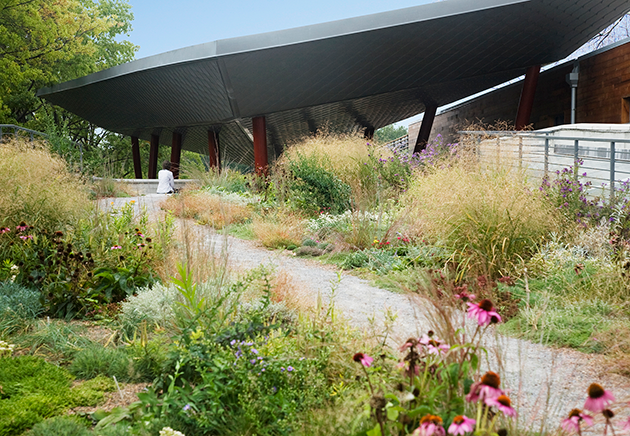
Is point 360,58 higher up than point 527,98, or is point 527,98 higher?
point 360,58

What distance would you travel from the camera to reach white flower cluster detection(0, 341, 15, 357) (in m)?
2.76

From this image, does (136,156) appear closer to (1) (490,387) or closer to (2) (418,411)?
(2) (418,411)

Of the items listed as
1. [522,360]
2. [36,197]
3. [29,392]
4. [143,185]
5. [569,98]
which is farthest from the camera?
[143,185]

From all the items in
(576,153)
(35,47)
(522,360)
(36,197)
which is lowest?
(522,360)

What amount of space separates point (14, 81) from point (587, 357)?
19.5 meters

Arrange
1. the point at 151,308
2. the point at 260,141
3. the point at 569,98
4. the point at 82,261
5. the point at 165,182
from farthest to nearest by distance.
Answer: the point at 260,141
the point at 569,98
the point at 165,182
the point at 82,261
the point at 151,308

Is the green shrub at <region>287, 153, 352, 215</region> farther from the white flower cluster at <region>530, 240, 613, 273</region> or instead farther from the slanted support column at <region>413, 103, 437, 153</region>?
the slanted support column at <region>413, 103, 437, 153</region>

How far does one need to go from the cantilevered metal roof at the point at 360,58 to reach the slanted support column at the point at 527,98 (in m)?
0.29

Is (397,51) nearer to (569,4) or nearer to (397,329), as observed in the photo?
(569,4)

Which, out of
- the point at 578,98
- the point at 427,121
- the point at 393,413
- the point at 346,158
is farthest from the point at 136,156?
the point at 393,413

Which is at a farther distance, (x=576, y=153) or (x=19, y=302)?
(x=576, y=153)

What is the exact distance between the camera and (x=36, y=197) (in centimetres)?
486

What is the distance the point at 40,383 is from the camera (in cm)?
251

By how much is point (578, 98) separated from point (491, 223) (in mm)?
10716
